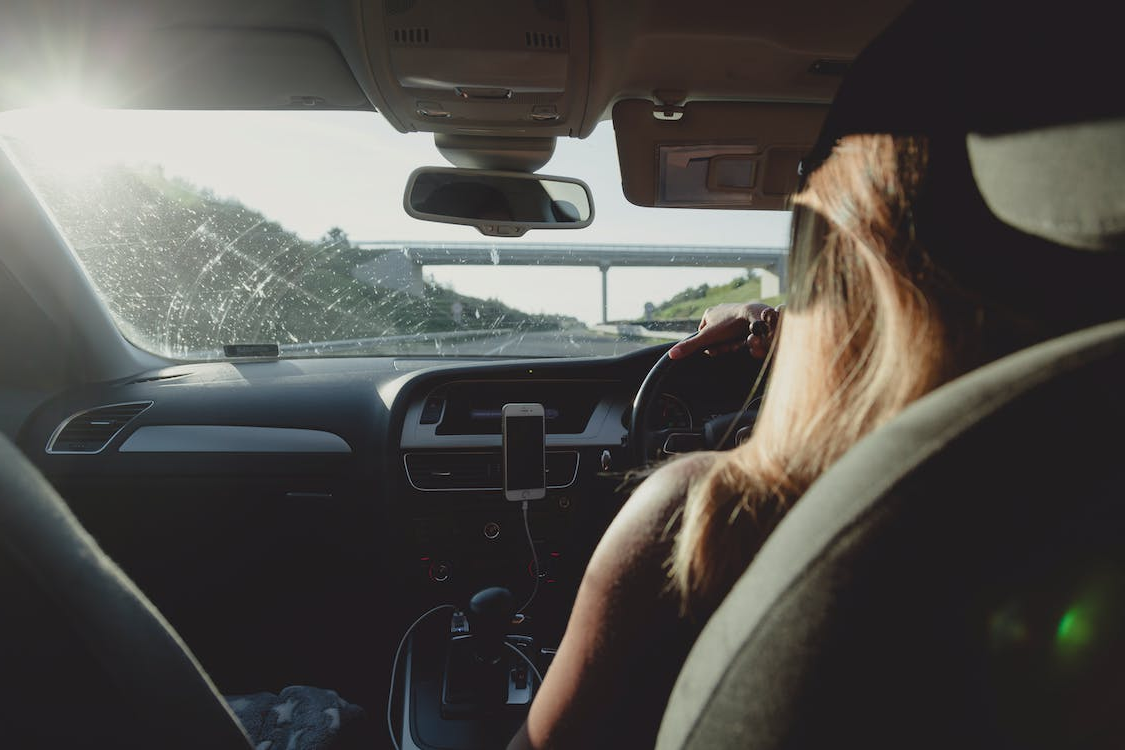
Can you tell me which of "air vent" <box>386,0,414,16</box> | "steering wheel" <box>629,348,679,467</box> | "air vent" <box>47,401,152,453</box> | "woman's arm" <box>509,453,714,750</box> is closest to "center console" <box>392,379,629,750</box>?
"steering wheel" <box>629,348,679,467</box>

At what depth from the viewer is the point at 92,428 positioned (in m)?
3.29

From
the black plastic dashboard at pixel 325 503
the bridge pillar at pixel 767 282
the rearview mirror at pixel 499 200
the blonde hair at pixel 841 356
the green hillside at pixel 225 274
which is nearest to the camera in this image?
the blonde hair at pixel 841 356

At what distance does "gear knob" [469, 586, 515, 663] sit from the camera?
2.60 metres

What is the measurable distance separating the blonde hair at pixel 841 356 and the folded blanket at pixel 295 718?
1925 millimetres

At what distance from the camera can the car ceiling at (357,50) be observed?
95.4 inches

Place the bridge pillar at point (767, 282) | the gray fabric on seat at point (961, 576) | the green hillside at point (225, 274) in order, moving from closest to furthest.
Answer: the gray fabric on seat at point (961, 576)
the bridge pillar at point (767, 282)
the green hillside at point (225, 274)

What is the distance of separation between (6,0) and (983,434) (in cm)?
328

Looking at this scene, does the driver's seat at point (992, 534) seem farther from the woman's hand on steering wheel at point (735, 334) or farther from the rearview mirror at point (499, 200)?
the rearview mirror at point (499, 200)

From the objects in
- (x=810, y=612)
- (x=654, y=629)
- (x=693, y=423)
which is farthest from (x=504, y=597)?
(x=810, y=612)

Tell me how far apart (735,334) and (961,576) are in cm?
144

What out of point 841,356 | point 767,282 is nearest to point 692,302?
point 767,282

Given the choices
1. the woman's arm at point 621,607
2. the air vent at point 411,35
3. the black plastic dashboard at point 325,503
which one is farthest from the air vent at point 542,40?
the woman's arm at point 621,607

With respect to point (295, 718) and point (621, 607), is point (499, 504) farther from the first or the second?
point (621, 607)

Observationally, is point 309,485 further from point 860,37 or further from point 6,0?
point 860,37
